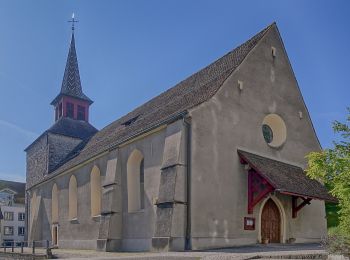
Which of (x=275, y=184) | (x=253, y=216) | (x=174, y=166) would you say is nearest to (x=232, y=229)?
(x=253, y=216)

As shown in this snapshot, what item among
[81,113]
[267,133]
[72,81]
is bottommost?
[267,133]

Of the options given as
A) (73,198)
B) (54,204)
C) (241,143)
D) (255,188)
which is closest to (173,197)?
(255,188)

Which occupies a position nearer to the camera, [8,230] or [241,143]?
[241,143]

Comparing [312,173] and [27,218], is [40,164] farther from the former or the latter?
[312,173]

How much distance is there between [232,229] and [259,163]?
3.32 meters

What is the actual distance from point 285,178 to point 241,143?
260cm

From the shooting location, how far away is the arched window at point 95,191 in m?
25.5

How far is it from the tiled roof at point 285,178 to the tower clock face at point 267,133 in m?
1.29

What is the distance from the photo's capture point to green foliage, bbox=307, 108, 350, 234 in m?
11.1

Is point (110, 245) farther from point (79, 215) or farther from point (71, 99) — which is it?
point (71, 99)

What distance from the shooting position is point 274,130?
22641mm

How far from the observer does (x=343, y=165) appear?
11.7 m

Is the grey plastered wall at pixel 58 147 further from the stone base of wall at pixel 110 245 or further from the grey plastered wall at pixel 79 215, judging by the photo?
the stone base of wall at pixel 110 245

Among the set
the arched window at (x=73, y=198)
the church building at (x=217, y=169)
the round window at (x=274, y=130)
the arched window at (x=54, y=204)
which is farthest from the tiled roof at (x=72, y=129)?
the round window at (x=274, y=130)
